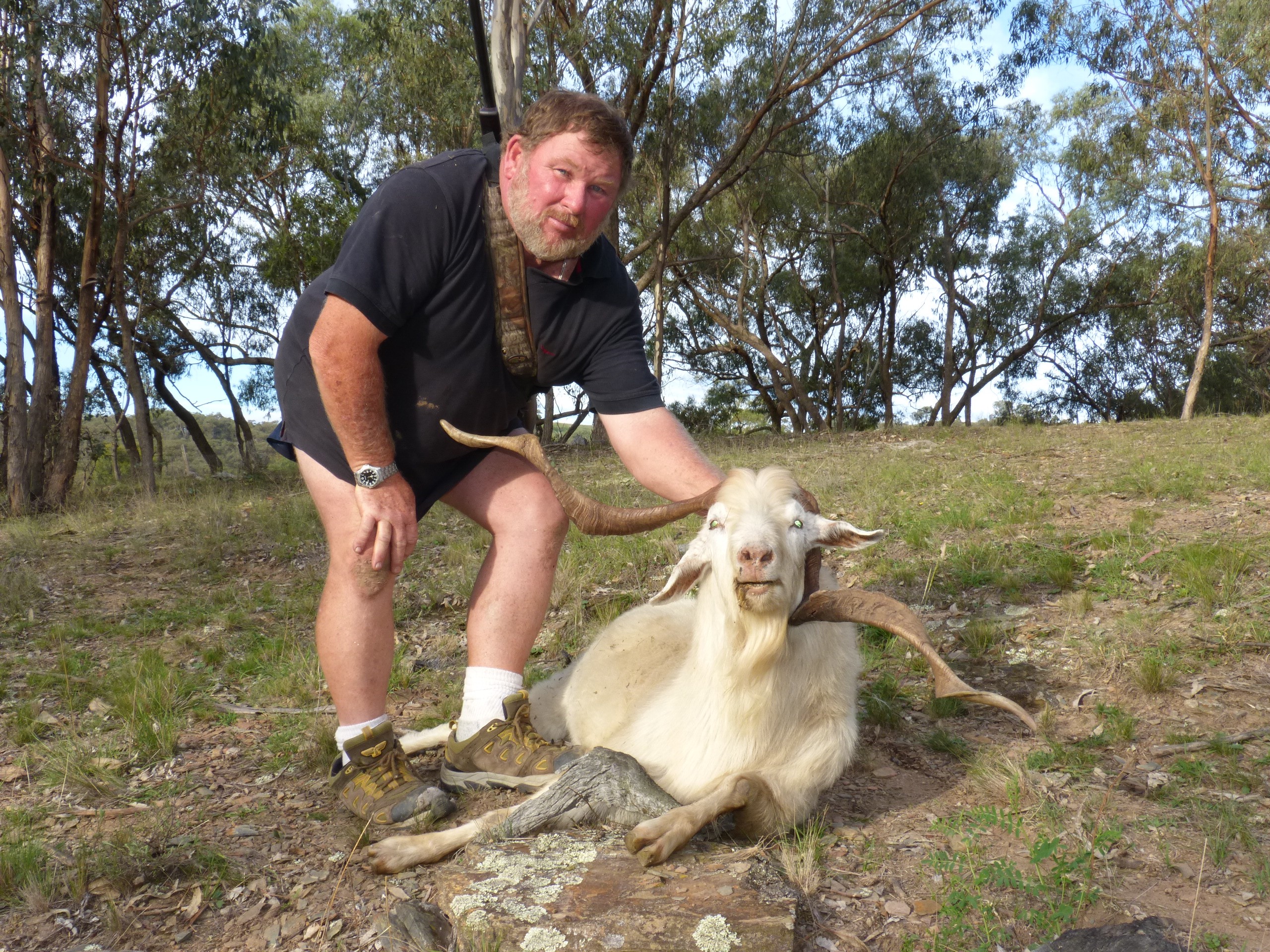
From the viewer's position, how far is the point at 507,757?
3.56 meters

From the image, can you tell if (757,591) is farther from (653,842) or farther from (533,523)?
(533,523)

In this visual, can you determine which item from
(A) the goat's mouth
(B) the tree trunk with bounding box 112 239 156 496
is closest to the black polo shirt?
(A) the goat's mouth

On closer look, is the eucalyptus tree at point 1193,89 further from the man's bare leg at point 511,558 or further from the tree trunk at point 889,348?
the man's bare leg at point 511,558

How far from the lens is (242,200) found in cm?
2094

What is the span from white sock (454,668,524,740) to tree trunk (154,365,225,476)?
60.2 ft

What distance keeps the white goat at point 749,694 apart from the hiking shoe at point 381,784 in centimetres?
21

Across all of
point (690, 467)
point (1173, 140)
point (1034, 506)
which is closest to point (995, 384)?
point (1173, 140)

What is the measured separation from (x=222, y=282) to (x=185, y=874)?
2297 centimetres

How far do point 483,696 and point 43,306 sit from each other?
517 inches

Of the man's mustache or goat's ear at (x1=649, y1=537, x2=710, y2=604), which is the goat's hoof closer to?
goat's ear at (x1=649, y1=537, x2=710, y2=604)

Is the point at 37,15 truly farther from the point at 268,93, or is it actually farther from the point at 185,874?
the point at 185,874

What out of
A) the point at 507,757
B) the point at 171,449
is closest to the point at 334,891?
the point at 507,757

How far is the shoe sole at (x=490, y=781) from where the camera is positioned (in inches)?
138

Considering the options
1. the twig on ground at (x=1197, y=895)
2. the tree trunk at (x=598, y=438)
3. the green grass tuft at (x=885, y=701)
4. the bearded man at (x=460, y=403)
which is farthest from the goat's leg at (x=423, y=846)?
the tree trunk at (x=598, y=438)
